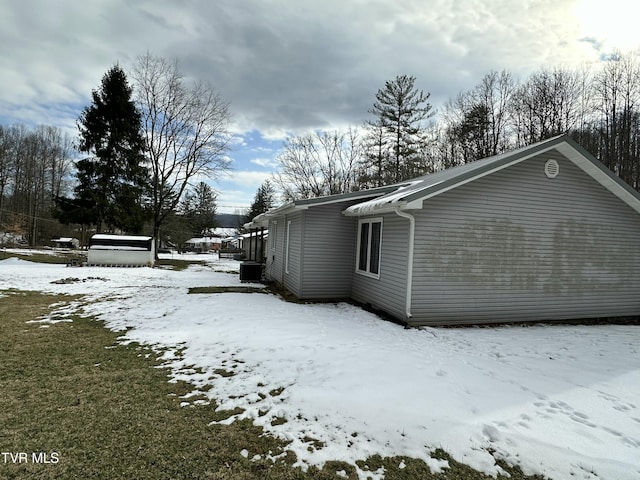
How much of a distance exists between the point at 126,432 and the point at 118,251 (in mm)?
16539

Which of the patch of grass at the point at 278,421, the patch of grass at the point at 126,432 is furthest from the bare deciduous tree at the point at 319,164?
the patch of grass at the point at 278,421

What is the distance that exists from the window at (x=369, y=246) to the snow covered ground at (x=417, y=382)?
4.49 feet

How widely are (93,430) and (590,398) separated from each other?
5.28m

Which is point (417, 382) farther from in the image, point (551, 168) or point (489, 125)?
point (489, 125)

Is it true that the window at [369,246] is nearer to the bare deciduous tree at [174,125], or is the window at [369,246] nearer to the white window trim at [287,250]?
the white window trim at [287,250]

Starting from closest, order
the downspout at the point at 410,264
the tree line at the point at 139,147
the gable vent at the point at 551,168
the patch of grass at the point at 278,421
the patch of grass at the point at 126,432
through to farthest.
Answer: the patch of grass at the point at 126,432 < the patch of grass at the point at 278,421 < the downspout at the point at 410,264 < the gable vent at the point at 551,168 < the tree line at the point at 139,147

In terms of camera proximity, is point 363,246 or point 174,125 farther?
point 174,125

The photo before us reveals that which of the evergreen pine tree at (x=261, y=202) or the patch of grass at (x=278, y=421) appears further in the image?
the evergreen pine tree at (x=261, y=202)

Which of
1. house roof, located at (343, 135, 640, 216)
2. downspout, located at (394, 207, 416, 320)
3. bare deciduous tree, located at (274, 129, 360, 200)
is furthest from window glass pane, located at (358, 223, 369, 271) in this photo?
bare deciduous tree, located at (274, 129, 360, 200)

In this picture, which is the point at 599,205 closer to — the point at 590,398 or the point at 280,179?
the point at 590,398

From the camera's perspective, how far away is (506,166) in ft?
24.2

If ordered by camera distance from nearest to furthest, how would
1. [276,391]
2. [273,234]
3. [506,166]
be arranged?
[276,391]
[506,166]
[273,234]

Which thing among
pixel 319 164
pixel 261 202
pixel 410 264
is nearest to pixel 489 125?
pixel 319 164

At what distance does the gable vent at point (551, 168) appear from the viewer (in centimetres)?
775
